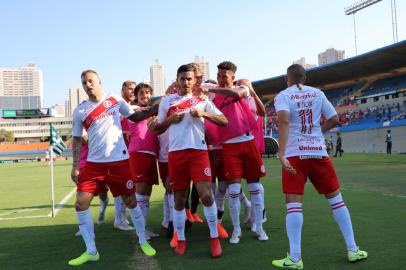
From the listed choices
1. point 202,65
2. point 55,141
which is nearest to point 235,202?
point 202,65

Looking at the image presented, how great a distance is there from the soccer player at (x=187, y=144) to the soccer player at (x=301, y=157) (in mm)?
912

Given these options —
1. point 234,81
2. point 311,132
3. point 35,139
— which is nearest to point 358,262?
point 311,132

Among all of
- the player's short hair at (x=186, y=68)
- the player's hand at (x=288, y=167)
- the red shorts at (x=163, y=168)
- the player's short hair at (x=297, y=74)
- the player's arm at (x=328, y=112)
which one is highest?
the player's short hair at (x=186, y=68)

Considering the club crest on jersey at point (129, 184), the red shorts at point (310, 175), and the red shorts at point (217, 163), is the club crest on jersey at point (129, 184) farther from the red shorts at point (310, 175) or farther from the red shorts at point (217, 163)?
the red shorts at point (310, 175)

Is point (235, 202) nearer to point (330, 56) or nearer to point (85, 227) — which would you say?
point (85, 227)

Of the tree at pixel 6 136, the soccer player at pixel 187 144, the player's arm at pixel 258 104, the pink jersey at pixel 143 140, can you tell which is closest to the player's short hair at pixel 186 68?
the soccer player at pixel 187 144

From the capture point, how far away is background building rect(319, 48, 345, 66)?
376 feet

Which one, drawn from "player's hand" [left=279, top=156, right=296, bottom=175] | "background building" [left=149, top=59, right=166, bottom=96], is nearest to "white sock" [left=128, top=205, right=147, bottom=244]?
"player's hand" [left=279, top=156, right=296, bottom=175]

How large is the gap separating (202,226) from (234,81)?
2.47m

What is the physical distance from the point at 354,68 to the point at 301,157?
43.2 m

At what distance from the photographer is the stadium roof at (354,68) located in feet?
123

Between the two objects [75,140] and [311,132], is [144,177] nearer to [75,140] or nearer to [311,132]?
[75,140]

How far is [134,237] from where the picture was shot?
611 cm

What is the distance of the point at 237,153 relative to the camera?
549cm
